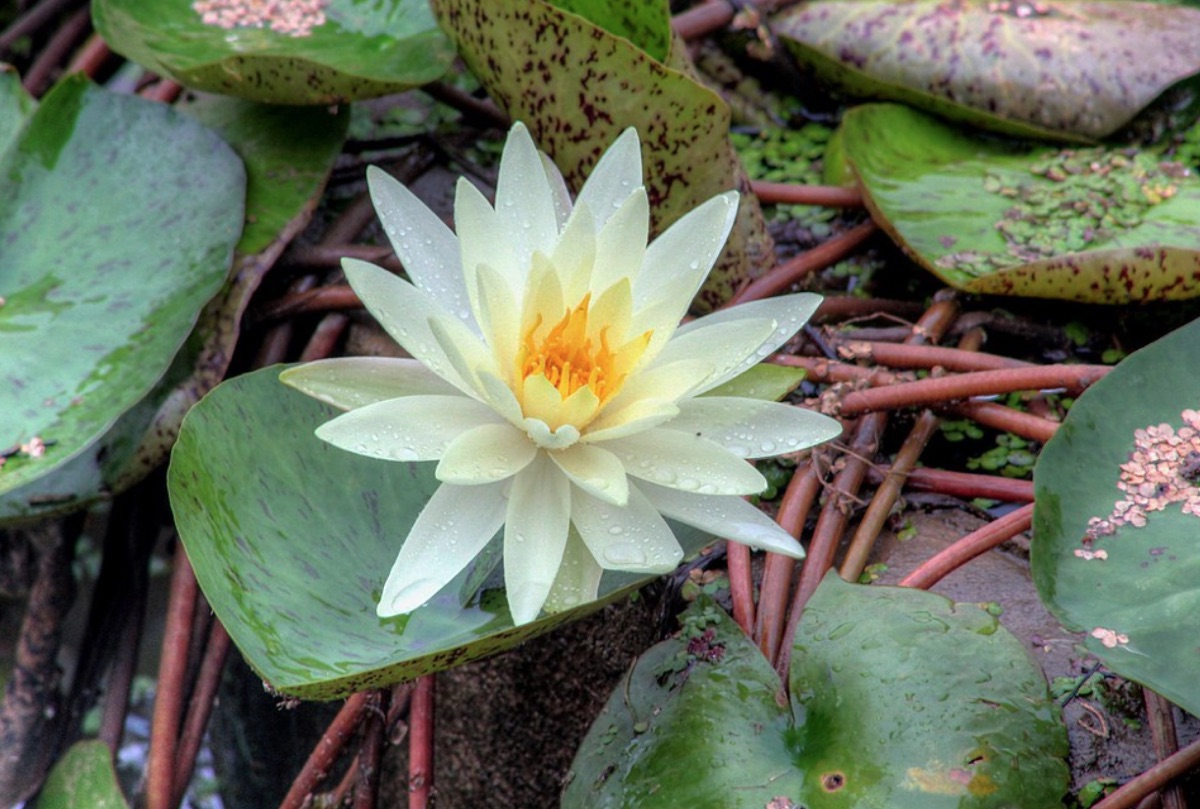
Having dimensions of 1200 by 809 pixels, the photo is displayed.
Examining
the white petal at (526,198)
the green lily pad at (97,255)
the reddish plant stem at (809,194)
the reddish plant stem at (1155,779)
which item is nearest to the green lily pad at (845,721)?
the reddish plant stem at (1155,779)

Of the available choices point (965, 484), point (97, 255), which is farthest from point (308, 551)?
point (965, 484)

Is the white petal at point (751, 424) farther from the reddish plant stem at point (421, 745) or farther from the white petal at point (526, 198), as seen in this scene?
the reddish plant stem at point (421, 745)

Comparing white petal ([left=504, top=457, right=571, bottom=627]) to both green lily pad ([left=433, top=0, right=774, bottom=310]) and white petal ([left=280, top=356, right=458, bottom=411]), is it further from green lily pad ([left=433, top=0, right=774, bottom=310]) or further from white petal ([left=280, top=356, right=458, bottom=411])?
green lily pad ([left=433, top=0, right=774, bottom=310])

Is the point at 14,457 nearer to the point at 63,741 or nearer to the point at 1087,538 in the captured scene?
the point at 63,741

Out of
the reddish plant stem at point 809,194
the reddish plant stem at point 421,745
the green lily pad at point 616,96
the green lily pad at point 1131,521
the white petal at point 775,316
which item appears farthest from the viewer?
the reddish plant stem at point 809,194

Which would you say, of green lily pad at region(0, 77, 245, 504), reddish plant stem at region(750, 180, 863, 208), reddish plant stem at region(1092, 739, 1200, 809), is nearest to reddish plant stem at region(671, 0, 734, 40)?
reddish plant stem at region(750, 180, 863, 208)

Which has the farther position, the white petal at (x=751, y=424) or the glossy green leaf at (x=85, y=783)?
the glossy green leaf at (x=85, y=783)

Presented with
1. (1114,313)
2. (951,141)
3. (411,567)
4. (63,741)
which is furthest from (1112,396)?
(63,741)
